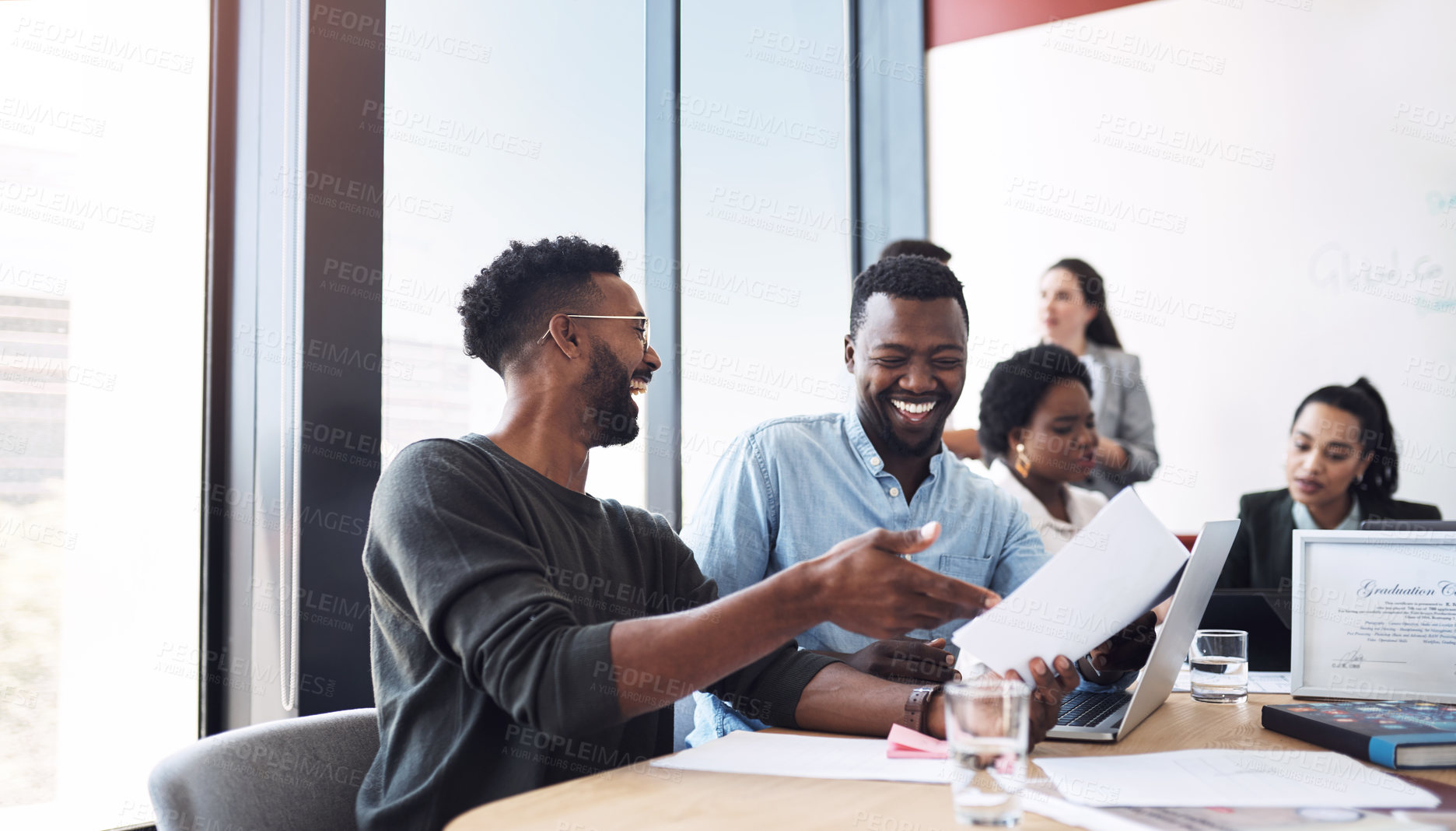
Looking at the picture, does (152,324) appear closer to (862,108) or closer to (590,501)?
(590,501)

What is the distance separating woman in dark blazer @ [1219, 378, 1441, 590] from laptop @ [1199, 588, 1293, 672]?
1.48 metres

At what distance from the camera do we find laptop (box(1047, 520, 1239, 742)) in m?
1.39

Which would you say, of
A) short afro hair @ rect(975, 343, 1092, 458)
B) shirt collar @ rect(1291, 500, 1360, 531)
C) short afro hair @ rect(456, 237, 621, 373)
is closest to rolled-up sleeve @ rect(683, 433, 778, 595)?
short afro hair @ rect(456, 237, 621, 373)

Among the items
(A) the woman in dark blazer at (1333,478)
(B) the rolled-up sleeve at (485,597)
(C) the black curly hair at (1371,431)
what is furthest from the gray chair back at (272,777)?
(C) the black curly hair at (1371,431)

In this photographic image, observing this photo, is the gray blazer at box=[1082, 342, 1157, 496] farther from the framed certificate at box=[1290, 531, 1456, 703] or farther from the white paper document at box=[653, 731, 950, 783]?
the white paper document at box=[653, 731, 950, 783]

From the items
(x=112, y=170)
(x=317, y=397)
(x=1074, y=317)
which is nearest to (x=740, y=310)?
(x=1074, y=317)

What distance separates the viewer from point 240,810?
1215 millimetres

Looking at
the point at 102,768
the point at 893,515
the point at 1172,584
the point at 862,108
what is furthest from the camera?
the point at 862,108

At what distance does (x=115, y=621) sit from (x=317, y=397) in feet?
1.69

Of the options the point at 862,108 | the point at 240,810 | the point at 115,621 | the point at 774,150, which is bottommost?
the point at 240,810

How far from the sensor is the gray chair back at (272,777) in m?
1.17

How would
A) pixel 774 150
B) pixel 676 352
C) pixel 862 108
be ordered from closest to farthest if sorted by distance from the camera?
pixel 676 352, pixel 774 150, pixel 862 108

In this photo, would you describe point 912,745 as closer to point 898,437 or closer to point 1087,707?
point 1087,707

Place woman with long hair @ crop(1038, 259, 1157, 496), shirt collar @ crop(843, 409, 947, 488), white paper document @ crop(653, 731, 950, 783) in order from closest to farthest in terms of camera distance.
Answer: white paper document @ crop(653, 731, 950, 783) < shirt collar @ crop(843, 409, 947, 488) < woman with long hair @ crop(1038, 259, 1157, 496)
